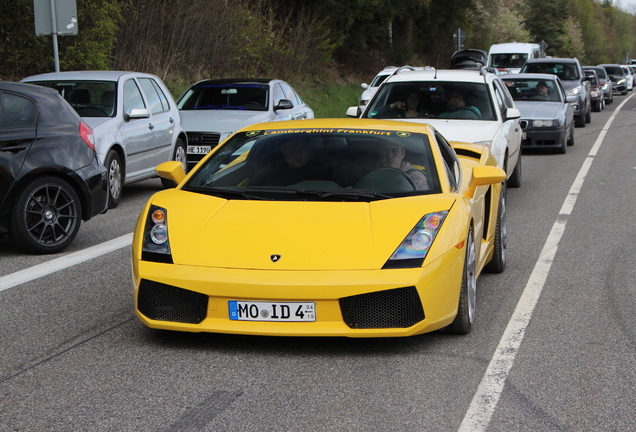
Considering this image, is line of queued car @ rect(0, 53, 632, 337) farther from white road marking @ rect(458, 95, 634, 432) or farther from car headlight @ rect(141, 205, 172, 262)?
white road marking @ rect(458, 95, 634, 432)

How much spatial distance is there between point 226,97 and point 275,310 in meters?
11.4

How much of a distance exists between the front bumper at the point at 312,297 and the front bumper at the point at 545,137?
14.3 meters

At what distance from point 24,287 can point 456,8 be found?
50967 millimetres

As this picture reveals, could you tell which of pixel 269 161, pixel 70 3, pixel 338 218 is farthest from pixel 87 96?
pixel 338 218

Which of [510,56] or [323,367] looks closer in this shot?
[323,367]

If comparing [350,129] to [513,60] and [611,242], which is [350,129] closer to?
[611,242]

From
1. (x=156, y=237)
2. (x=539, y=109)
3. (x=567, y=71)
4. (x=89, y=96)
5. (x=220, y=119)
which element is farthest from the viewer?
(x=567, y=71)

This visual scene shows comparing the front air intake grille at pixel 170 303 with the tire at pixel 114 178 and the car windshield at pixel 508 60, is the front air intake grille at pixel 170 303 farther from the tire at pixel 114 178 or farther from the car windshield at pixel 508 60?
the car windshield at pixel 508 60

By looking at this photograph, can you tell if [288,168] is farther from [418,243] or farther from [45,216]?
[45,216]

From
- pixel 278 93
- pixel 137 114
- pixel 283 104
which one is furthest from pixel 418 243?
pixel 278 93

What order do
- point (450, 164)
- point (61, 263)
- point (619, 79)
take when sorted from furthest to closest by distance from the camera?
point (619, 79) < point (61, 263) < point (450, 164)

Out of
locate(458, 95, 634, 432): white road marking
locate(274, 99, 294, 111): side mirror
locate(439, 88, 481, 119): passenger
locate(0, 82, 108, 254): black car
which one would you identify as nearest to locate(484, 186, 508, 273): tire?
locate(458, 95, 634, 432): white road marking

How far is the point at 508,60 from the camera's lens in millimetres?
42625

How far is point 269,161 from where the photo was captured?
6.27m
